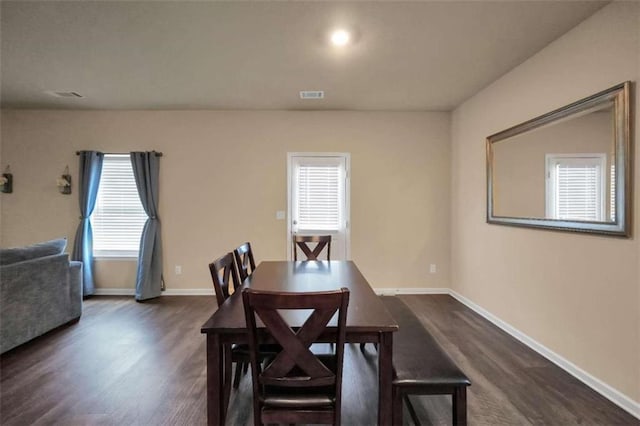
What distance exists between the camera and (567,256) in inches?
83.9

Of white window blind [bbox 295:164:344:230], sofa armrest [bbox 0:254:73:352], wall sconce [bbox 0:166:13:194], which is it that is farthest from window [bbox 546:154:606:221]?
wall sconce [bbox 0:166:13:194]

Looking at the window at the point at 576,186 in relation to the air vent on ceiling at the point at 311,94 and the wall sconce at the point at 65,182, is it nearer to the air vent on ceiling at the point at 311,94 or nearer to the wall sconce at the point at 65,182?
the air vent on ceiling at the point at 311,94

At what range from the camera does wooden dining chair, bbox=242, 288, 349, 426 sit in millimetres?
1042

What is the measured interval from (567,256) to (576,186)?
55cm

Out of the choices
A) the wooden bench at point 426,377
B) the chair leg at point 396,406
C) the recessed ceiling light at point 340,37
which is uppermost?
the recessed ceiling light at point 340,37

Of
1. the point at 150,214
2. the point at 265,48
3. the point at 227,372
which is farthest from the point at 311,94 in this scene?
the point at 227,372

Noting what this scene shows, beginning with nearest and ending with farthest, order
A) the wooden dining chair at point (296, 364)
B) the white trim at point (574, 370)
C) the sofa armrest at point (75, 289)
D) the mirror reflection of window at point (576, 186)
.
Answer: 1. the wooden dining chair at point (296, 364)
2. the white trim at point (574, 370)
3. the mirror reflection of window at point (576, 186)
4. the sofa armrest at point (75, 289)

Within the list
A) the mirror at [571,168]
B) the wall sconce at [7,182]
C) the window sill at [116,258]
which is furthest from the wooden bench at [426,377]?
the wall sconce at [7,182]

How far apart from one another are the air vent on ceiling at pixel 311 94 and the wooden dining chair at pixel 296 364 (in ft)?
9.22

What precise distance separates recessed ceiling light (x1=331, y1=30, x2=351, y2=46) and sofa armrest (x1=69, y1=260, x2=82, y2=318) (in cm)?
355

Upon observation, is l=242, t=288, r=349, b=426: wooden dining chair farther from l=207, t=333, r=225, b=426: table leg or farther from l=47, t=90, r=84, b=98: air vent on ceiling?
l=47, t=90, r=84, b=98: air vent on ceiling

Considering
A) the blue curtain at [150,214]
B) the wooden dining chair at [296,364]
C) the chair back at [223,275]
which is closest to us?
the wooden dining chair at [296,364]

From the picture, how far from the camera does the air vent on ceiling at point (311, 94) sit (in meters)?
3.23

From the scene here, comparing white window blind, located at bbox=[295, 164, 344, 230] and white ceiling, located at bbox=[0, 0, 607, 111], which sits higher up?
white ceiling, located at bbox=[0, 0, 607, 111]
